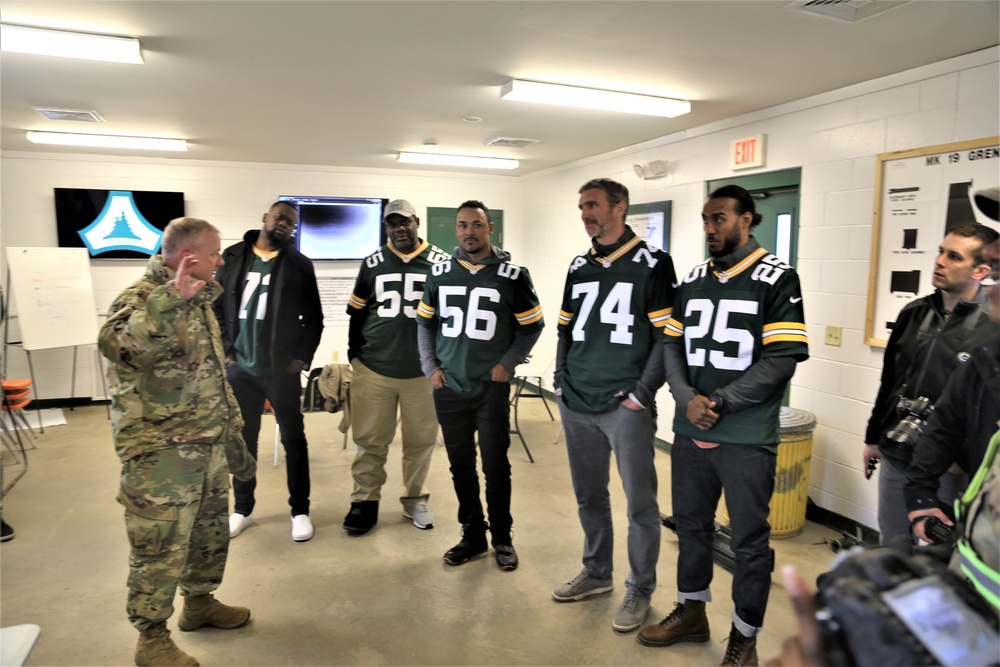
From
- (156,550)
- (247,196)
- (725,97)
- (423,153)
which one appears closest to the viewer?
(156,550)

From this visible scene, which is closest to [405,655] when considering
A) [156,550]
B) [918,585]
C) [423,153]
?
[156,550]

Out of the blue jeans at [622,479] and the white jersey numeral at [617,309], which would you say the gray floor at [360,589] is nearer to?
the blue jeans at [622,479]

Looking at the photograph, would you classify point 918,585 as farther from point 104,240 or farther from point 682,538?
point 104,240

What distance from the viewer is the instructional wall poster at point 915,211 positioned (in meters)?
2.85

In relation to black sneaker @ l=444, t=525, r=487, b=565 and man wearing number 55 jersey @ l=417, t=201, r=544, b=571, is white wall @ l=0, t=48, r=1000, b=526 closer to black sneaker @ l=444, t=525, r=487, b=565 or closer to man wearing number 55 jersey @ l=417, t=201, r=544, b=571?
man wearing number 55 jersey @ l=417, t=201, r=544, b=571

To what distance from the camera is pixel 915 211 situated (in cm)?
310

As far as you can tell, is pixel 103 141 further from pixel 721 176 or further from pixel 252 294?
pixel 721 176

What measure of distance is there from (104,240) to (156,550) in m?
5.25

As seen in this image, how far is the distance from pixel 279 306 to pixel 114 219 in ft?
13.6

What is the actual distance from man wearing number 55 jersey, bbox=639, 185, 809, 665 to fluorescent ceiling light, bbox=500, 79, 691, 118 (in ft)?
4.97

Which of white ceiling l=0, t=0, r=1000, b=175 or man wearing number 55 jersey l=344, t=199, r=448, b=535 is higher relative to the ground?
white ceiling l=0, t=0, r=1000, b=175

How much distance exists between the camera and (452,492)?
160 inches

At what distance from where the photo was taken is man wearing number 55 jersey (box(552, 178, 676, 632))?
7.92 ft

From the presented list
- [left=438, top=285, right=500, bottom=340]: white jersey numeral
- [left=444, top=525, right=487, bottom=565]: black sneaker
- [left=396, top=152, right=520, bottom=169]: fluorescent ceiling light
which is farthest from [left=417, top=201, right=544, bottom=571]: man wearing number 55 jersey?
[left=396, top=152, right=520, bottom=169]: fluorescent ceiling light
